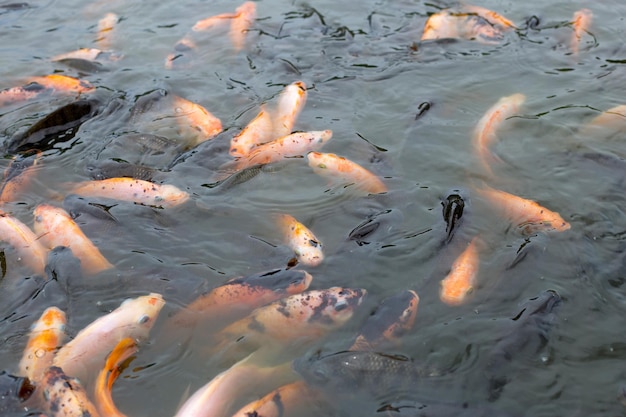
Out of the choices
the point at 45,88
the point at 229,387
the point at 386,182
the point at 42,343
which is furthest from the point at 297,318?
the point at 45,88

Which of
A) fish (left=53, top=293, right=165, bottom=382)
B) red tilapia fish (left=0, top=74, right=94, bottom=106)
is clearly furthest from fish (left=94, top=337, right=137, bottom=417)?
red tilapia fish (left=0, top=74, right=94, bottom=106)

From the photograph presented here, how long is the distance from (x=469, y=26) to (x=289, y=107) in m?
3.59

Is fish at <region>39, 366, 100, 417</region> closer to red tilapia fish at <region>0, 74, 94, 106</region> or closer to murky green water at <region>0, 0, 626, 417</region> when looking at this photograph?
murky green water at <region>0, 0, 626, 417</region>

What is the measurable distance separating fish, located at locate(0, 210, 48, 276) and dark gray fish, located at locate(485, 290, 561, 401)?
4.11 metres

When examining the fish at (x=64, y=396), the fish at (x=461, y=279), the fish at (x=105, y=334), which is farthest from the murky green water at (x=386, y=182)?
the fish at (x=64, y=396)

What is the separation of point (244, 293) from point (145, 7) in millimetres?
7997

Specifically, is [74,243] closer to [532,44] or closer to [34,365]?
[34,365]

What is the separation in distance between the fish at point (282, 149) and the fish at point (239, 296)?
6.39 ft

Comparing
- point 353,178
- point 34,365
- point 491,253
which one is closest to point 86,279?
point 34,365

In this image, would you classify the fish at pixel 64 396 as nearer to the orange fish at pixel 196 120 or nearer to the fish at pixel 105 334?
the fish at pixel 105 334

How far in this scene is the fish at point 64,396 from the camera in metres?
4.54

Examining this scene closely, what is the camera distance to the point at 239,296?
5.46 meters

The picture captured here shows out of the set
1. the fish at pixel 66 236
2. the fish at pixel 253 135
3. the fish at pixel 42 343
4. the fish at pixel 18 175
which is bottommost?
the fish at pixel 42 343

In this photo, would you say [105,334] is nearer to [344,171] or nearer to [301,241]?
[301,241]
